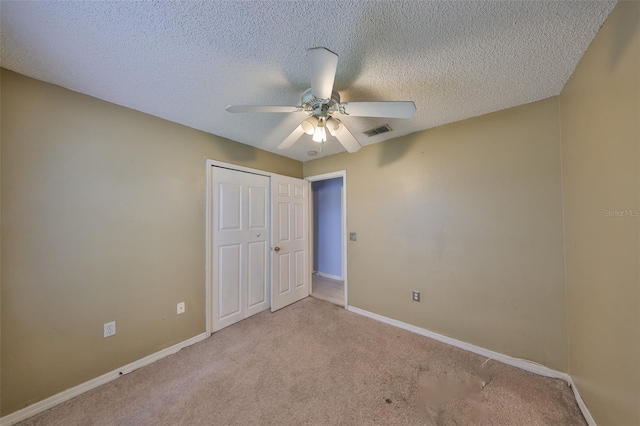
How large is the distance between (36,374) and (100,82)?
206 centimetres

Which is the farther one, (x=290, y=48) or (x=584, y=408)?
(x=584, y=408)

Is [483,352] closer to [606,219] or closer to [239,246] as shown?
[606,219]

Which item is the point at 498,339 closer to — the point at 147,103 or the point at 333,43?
the point at 333,43

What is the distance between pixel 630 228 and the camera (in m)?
0.95

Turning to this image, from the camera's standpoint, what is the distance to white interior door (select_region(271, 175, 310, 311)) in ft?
9.53

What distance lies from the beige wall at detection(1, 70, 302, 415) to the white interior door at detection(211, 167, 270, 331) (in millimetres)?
227

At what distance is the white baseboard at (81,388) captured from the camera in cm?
133

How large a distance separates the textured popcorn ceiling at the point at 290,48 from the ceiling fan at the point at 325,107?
0.70 ft

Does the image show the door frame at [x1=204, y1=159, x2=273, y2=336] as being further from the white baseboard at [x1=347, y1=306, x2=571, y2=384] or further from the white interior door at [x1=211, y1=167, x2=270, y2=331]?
the white baseboard at [x1=347, y1=306, x2=571, y2=384]

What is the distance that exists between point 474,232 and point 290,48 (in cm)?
217

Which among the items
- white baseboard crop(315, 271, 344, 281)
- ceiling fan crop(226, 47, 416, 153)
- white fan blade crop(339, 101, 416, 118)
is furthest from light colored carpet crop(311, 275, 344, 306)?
white fan blade crop(339, 101, 416, 118)

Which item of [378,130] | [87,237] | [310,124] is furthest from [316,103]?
[87,237]

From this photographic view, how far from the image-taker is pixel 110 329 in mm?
1688

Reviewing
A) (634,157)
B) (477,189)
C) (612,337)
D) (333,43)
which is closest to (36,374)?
(333,43)
